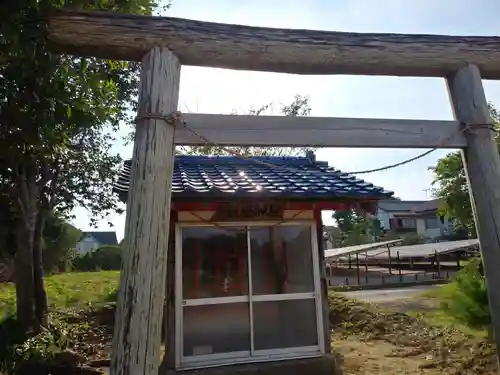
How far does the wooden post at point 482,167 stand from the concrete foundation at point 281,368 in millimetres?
3257

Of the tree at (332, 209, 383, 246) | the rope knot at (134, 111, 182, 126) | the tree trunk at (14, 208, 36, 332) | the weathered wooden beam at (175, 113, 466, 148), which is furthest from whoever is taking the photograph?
the tree at (332, 209, 383, 246)

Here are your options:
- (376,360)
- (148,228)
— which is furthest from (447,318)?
(148,228)

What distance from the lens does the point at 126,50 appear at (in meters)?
3.13

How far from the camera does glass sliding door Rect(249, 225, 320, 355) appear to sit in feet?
20.2

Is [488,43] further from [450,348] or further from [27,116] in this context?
[450,348]

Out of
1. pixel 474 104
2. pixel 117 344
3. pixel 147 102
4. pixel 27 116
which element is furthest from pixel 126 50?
pixel 474 104

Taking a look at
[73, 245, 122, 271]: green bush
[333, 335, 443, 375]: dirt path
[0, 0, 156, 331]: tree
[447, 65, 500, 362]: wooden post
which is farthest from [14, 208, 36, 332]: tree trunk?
[73, 245, 122, 271]: green bush

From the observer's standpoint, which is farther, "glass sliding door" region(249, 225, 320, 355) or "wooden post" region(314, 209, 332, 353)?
"wooden post" region(314, 209, 332, 353)

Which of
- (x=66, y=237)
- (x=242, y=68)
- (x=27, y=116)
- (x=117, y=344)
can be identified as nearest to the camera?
(x=117, y=344)

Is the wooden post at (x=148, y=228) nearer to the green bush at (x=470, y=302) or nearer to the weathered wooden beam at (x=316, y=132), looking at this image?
the weathered wooden beam at (x=316, y=132)

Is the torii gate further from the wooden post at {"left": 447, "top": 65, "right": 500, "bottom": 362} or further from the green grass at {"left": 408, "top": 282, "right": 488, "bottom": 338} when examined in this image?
the green grass at {"left": 408, "top": 282, "right": 488, "bottom": 338}

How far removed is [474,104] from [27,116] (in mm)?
3920

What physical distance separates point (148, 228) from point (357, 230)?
35.0 meters

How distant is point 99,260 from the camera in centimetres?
2567
